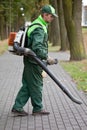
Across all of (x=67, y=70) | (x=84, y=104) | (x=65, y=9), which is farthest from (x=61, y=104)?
(x=65, y=9)

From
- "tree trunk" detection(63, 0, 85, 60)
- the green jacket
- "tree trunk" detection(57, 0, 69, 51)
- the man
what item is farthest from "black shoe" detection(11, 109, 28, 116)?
"tree trunk" detection(57, 0, 69, 51)

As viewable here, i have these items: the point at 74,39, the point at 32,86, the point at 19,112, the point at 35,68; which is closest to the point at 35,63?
the point at 35,68

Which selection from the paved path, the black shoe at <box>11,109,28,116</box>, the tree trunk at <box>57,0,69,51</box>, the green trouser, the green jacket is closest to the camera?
the paved path

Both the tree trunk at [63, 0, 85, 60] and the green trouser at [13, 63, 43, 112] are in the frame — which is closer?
the green trouser at [13, 63, 43, 112]

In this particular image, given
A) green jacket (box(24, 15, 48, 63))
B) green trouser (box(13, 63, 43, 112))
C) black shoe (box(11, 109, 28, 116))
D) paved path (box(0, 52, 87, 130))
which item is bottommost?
paved path (box(0, 52, 87, 130))

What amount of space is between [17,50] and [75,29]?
1500cm

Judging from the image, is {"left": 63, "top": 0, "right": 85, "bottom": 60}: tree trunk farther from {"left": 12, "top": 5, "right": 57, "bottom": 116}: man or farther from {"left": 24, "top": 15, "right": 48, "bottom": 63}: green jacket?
{"left": 24, "top": 15, "right": 48, "bottom": 63}: green jacket

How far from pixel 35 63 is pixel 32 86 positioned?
45 centimetres

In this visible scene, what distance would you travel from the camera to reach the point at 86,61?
21578mm

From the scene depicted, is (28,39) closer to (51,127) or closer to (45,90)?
(51,127)

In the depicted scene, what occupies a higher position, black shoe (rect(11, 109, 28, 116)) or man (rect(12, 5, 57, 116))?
man (rect(12, 5, 57, 116))

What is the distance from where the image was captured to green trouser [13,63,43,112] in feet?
26.8

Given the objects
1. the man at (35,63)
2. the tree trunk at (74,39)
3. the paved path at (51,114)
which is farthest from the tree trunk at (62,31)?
the man at (35,63)

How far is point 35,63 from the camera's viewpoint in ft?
26.5
